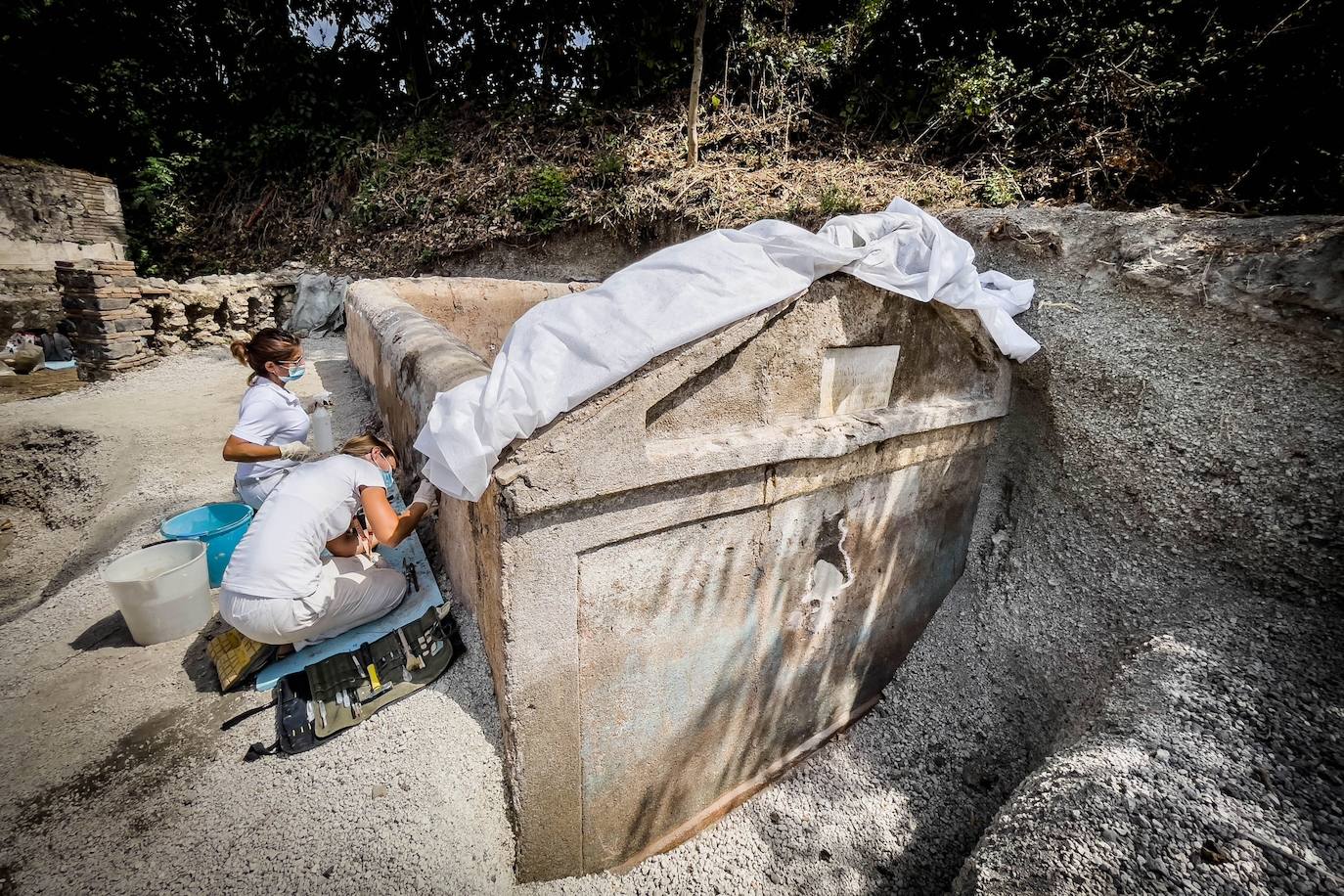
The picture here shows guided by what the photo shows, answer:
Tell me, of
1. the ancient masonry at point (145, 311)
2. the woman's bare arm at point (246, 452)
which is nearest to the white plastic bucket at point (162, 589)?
the woman's bare arm at point (246, 452)

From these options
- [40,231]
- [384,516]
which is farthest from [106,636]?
[40,231]

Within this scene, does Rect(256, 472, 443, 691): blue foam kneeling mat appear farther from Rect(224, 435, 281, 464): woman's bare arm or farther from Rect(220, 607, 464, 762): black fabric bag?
Rect(224, 435, 281, 464): woman's bare arm

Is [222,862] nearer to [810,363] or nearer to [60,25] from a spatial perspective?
[810,363]

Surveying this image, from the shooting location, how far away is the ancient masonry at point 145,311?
6906 millimetres

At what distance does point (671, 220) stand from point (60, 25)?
1341cm

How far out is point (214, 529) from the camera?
325cm

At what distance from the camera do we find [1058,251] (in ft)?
10.1

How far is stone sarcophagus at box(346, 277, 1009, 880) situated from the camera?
1.94 meters

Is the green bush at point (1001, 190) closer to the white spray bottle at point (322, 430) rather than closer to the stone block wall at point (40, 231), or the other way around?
the white spray bottle at point (322, 430)

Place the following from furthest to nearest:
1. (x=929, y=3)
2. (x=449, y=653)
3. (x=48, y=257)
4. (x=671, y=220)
→ (x=48, y=257), (x=671, y=220), (x=929, y=3), (x=449, y=653)

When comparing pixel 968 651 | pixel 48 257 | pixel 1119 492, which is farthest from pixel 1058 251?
pixel 48 257

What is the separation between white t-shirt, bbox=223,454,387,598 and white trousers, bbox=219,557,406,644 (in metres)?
0.05

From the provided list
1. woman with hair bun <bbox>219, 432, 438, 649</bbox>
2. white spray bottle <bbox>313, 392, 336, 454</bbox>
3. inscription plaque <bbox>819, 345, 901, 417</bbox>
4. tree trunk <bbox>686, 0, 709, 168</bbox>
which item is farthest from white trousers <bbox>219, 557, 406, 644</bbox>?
tree trunk <bbox>686, 0, 709, 168</bbox>

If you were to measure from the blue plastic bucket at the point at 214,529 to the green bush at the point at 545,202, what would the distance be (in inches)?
260
